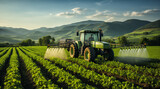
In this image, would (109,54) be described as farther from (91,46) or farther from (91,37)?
(91,37)

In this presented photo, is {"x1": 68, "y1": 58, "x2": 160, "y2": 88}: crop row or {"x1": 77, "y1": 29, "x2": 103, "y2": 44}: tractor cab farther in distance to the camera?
{"x1": 77, "y1": 29, "x2": 103, "y2": 44}: tractor cab

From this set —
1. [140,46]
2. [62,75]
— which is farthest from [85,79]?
[140,46]

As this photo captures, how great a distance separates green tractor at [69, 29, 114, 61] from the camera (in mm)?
9531

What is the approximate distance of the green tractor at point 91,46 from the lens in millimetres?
9531

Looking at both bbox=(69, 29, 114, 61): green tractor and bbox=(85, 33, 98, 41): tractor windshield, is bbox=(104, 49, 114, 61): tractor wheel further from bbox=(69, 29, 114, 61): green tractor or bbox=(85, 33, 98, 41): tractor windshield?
bbox=(85, 33, 98, 41): tractor windshield

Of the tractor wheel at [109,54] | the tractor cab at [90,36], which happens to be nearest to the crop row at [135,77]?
the tractor wheel at [109,54]

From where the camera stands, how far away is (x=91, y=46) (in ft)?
34.5

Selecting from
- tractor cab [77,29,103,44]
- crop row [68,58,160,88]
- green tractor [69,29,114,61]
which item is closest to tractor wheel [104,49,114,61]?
green tractor [69,29,114,61]

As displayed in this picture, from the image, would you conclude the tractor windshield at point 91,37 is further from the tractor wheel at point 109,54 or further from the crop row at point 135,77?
the crop row at point 135,77

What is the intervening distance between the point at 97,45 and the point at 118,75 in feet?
11.5

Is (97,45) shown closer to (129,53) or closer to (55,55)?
(129,53)

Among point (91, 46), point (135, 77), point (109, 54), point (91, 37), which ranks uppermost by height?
point (91, 37)

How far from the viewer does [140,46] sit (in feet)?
33.0

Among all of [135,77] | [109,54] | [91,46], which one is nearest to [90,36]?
[91,46]
